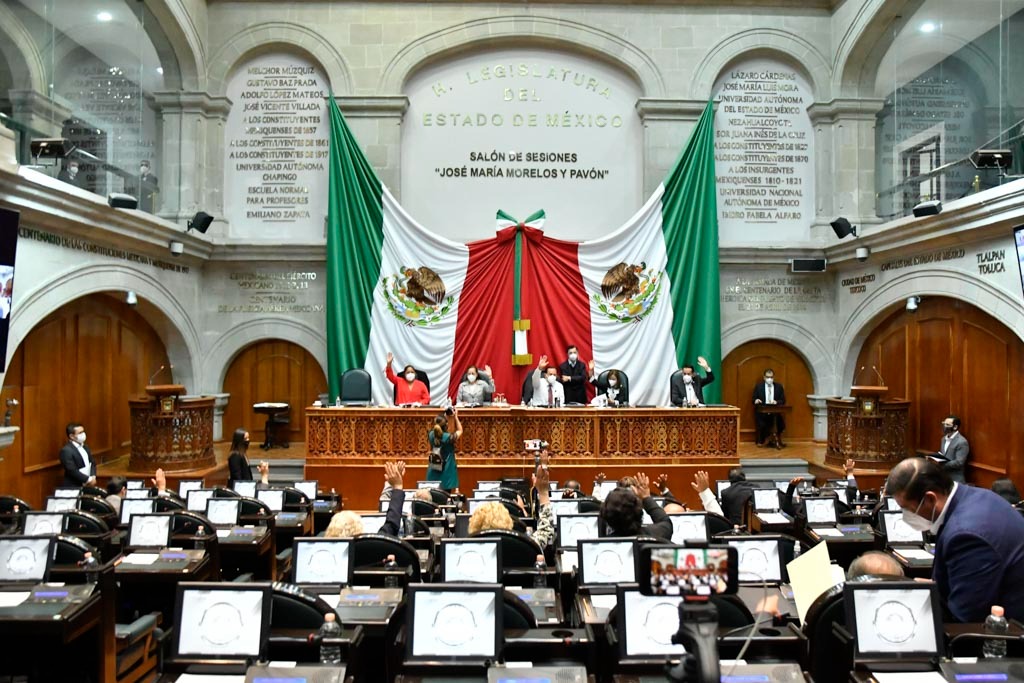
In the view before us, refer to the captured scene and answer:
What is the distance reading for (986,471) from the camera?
389 inches

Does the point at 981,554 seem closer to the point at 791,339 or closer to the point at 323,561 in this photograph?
the point at 323,561

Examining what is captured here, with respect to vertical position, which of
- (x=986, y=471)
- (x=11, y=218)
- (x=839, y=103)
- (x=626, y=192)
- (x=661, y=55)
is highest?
(x=661, y=55)

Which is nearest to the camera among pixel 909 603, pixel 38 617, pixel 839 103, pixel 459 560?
pixel 909 603

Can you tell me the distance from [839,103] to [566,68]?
474 cm

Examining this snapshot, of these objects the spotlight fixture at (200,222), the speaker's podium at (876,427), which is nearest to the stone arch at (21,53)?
the spotlight fixture at (200,222)

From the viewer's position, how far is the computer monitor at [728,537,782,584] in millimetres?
3852

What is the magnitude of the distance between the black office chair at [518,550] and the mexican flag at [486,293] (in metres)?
8.20

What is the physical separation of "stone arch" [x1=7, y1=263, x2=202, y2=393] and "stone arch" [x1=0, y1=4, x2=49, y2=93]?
215 cm

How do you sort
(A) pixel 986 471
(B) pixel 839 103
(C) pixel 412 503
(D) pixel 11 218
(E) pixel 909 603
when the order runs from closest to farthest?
(E) pixel 909 603
(C) pixel 412 503
(D) pixel 11 218
(A) pixel 986 471
(B) pixel 839 103

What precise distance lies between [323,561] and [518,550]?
43.2 inches

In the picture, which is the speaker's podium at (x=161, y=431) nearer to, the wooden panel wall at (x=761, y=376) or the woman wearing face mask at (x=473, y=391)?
the woman wearing face mask at (x=473, y=391)

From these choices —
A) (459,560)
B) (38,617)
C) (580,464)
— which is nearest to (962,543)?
(459,560)

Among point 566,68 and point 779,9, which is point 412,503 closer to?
point 566,68

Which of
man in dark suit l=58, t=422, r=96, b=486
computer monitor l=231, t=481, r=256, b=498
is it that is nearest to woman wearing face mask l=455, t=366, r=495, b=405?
computer monitor l=231, t=481, r=256, b=498
